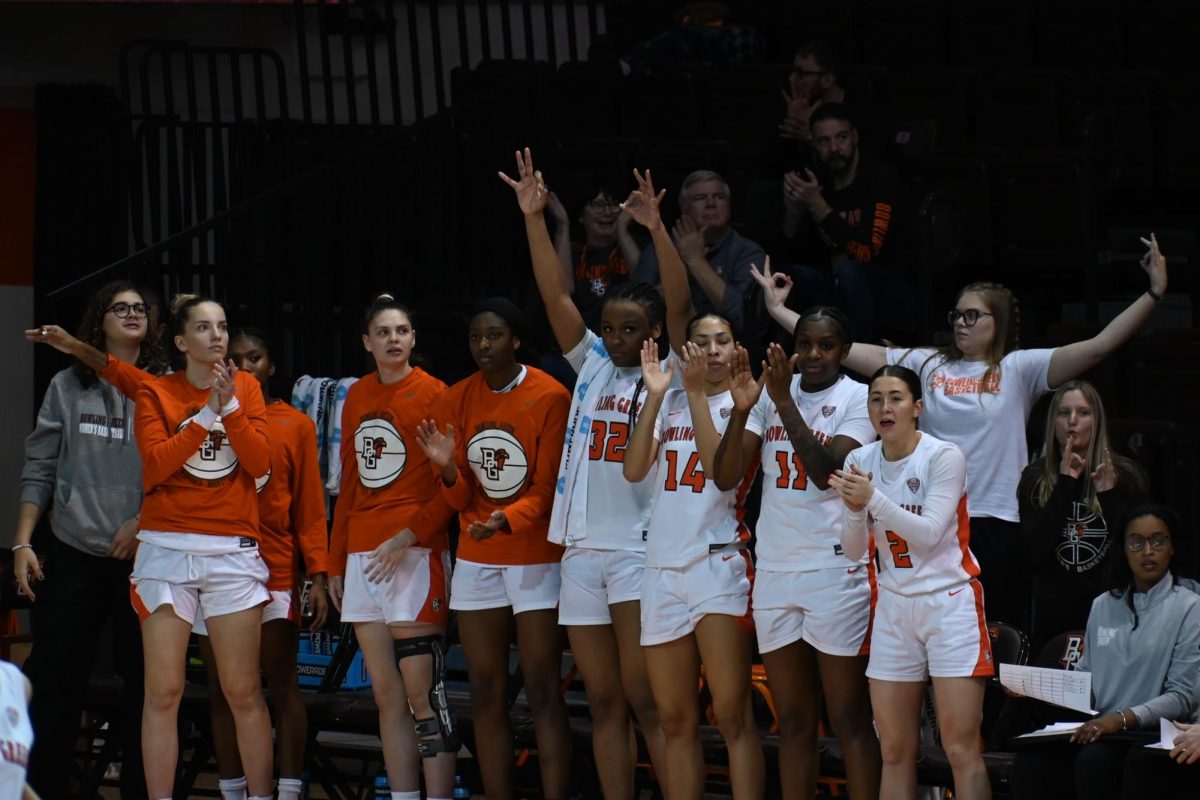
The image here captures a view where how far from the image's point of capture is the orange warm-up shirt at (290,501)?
6.26m

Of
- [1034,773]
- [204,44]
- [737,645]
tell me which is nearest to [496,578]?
[737,645]

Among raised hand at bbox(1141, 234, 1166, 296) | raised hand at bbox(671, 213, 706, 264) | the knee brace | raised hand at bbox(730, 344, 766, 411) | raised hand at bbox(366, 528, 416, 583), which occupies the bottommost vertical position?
the knee brace

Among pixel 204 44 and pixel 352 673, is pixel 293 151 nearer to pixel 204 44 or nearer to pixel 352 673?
pixel 204 44

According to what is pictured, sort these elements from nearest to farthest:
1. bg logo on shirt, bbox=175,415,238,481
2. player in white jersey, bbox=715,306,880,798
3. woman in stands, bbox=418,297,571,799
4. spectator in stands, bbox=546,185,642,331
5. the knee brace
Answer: player in white jersey, bbox=715,306,880,798 < woman in stands, bbox=418,297,571,799 < the knee brace < bg logo on shirt, bbox=175,415,238,481 < spectator in stands, bbox=546,185,642,331

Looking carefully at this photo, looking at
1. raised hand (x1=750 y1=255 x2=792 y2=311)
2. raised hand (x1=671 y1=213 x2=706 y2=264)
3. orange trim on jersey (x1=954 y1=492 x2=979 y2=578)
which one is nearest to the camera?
orange trim on jersey (x1=954 y1=492 x2=979 y2=578)

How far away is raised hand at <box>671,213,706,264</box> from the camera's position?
21.9 ft

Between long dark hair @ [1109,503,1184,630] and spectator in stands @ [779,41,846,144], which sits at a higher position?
spectator in stands @ [779,41,846,144]

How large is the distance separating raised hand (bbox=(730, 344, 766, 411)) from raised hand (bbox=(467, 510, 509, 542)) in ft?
2.99

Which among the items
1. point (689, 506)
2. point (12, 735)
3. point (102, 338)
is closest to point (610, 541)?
point (689, 506)

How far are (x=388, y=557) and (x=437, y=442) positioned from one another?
0.44 meters

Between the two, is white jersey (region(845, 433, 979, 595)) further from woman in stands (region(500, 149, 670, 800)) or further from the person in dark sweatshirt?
the person in dark sweatshirt

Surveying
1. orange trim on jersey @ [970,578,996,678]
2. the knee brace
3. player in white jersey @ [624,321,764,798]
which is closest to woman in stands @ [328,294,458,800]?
the knee brace

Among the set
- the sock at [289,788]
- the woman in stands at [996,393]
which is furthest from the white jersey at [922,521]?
the sock at [289,788]

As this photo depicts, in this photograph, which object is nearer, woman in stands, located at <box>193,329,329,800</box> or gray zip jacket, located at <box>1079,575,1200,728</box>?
gray zip jacket, located at <box>1079,575,1200,728</box>
